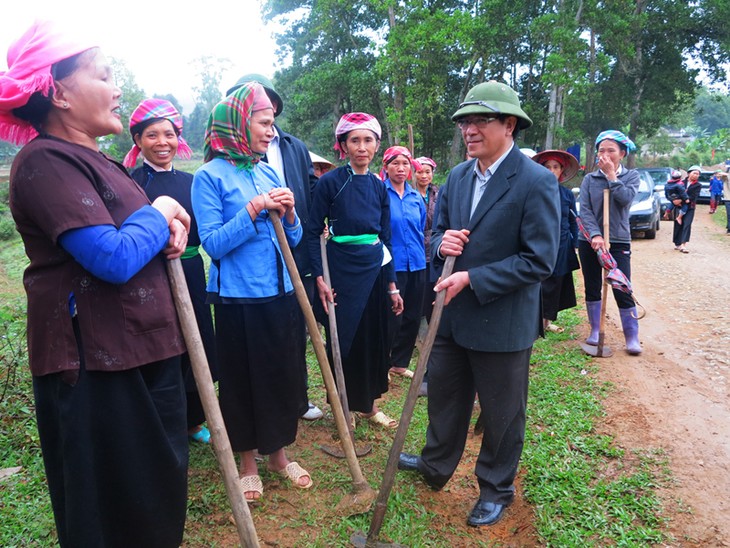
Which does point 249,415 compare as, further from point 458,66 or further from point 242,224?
point 458,66

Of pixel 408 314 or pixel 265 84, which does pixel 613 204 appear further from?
pixel 265 84

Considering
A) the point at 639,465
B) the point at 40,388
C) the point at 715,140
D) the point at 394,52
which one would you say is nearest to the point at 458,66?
the point at 394,52

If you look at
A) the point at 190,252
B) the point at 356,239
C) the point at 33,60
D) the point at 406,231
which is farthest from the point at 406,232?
the point at 33,60

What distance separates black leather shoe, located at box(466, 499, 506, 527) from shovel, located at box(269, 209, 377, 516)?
21.1 inches

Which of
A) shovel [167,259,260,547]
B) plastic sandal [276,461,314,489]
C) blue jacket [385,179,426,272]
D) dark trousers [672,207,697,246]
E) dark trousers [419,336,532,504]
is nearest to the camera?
shovel [167,259,260,547]

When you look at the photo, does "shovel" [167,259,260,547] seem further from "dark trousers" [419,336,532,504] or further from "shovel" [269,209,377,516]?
"dark trousers" [419,336,532,504]

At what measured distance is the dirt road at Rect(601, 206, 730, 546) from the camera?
264cm

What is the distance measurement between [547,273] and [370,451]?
170 cm

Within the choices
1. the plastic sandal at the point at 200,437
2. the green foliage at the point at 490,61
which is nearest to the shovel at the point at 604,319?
the plastic sandal at the point at 200,437

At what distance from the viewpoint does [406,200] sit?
166 inches

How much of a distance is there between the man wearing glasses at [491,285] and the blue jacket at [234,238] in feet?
2.85

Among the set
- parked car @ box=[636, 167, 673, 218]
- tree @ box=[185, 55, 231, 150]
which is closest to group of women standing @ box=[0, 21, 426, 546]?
parked car @ box=[636, 167, 673, 218]

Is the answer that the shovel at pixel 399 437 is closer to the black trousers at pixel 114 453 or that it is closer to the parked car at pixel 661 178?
the black trousers at pixel 114 453

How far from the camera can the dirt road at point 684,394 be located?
2.64 m
